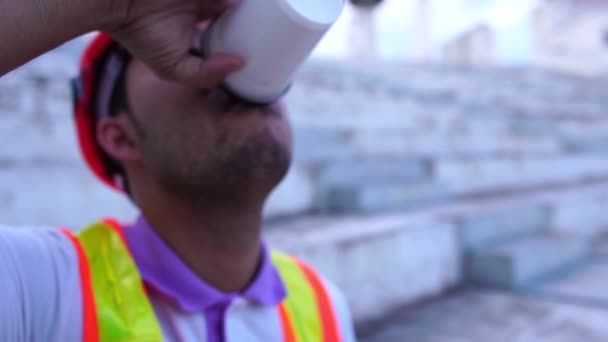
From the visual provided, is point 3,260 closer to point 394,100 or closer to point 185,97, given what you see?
point 185,97

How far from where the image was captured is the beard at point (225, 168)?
76 centimetres

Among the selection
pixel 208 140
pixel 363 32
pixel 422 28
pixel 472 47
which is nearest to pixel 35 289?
pixel 208 140

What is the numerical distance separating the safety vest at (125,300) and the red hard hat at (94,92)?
0.60 ft

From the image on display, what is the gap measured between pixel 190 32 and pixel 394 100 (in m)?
4.14

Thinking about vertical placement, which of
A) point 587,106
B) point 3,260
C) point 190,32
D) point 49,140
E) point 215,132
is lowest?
point 587,106

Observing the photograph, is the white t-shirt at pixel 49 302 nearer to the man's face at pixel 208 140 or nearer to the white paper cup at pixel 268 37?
the man's face at pixel 208 140

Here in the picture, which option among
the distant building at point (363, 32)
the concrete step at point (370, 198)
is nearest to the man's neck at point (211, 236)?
the concrete step at point (370, 198)

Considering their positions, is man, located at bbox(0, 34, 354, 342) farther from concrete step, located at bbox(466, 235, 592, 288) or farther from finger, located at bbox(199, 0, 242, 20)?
concrete step, located at bbox(466, 235, 592, 288)

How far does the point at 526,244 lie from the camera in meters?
2.50

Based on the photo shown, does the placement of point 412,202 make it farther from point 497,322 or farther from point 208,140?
point 208,140

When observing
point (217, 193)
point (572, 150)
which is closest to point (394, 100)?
point (572, 150)

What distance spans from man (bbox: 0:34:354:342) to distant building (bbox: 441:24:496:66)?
12.7m

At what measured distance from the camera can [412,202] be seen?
2.75 m

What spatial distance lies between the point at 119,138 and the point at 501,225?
2133 mm
